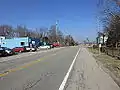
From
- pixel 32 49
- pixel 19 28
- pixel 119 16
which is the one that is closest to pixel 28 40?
pixel 32 49

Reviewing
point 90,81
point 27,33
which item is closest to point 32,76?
point 90,81

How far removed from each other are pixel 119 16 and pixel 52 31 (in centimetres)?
12843

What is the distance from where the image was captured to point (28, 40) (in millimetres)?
82188

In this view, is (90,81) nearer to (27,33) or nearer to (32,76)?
(32,76)

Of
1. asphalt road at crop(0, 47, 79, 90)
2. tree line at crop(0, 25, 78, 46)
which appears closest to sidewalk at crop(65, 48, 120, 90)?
asphalt road at crop(0, 47, 79, 90)

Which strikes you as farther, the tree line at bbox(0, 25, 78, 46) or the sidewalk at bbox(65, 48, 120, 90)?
the tree line at bbox(0, 25, 78, 46)

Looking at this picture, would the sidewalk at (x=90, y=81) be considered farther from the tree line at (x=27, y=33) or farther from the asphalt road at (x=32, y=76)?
the tree line at (x=27, y=33)

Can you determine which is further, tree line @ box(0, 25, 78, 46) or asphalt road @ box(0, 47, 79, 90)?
tree line @ box(0, 25, 78, 46)

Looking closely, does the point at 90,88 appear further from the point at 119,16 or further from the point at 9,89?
the point at 119,16

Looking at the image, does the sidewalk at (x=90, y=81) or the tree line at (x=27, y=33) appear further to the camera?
the tree line at (x=27, y=33)

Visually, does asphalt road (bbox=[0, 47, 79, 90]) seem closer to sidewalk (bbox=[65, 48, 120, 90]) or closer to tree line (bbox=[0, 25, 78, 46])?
sidewalk (bbox=[65, 48, 120, 90])

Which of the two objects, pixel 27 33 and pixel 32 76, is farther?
pixel 27 33

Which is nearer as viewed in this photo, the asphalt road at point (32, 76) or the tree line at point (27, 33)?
the asphalt road at point (32, 76)

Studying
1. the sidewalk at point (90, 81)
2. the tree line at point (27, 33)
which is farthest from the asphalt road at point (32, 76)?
the tree line at point (27, 33)
